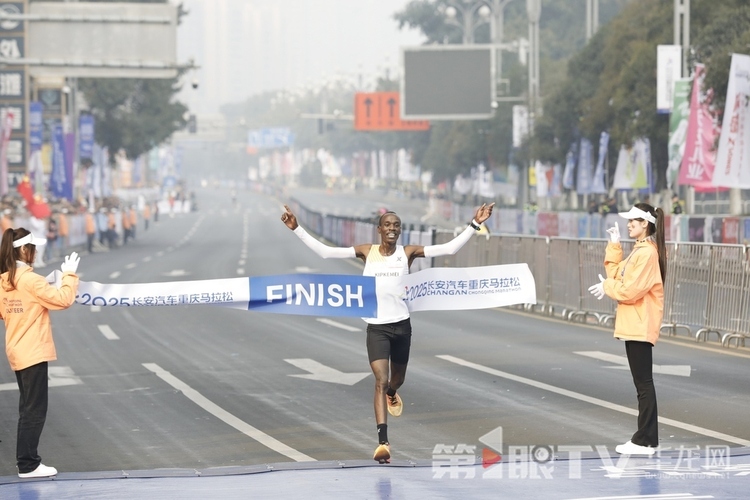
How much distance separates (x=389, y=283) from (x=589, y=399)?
4.38 metres

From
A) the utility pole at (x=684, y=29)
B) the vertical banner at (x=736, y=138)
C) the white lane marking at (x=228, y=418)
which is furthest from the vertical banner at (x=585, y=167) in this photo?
the white lane marking at (x=228, y=418)

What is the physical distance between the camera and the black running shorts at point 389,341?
35.7 feet

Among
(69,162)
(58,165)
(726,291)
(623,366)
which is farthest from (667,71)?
(69,162)

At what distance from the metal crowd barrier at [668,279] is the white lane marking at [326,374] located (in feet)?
20.3

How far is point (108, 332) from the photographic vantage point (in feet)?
78.9

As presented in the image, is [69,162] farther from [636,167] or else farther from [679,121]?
[679,121]

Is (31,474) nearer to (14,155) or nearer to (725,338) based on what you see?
(725,338)

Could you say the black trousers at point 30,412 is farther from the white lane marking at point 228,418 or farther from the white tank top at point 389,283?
the white tank top at point 389,283

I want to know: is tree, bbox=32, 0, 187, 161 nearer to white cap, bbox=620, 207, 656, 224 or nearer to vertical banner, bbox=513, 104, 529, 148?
vertical banner, bbox=513, 104, 529, 148

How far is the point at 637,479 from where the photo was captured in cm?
982

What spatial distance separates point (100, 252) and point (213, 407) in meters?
46.9

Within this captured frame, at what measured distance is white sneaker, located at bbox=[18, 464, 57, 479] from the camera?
10422mm

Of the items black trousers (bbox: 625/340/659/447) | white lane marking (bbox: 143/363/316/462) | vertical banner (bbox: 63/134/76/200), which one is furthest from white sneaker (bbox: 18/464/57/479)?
vertical banner (bbox: 63/134/76/200)

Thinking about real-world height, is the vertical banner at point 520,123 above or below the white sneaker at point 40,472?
above
